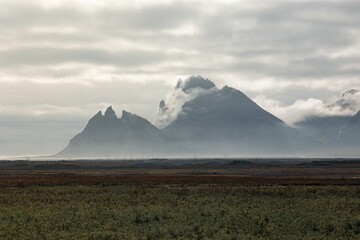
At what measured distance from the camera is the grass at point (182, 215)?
142ft

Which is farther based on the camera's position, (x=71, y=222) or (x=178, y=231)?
(x=71, y=222)

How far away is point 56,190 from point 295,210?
40.6m

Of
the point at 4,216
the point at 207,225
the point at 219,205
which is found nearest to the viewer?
the point at 207,225

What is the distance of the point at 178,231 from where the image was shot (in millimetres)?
43562

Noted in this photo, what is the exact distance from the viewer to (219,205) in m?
60.5

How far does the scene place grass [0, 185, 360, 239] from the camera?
43.3 metres

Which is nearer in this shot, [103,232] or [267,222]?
[103,232]

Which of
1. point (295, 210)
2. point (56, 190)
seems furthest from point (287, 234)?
point (56, 190)

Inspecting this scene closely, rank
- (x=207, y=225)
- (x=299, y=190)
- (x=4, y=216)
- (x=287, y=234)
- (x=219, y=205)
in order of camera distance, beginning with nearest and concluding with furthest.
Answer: (x=287, y=234) < (x=207, y=225) < (x=4, y=216) < (x=219, y=205) < (x=299, y=190)

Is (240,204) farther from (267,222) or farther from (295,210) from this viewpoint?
(267,222)

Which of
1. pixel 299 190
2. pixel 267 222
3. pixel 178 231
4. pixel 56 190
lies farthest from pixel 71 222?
pixel 299 190

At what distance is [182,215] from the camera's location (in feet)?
171

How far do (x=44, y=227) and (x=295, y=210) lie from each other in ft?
82.7

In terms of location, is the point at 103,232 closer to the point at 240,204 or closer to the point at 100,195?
the point at 240,204
